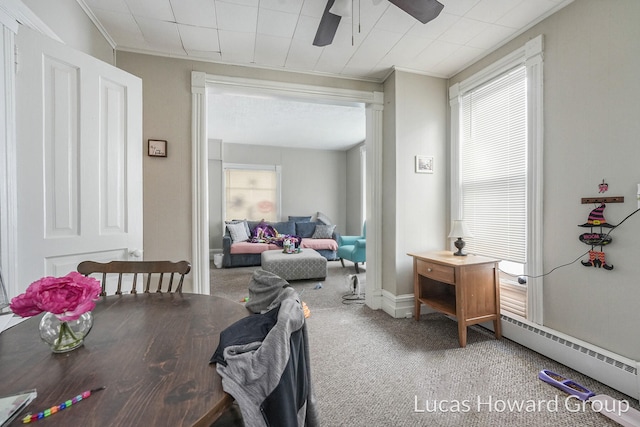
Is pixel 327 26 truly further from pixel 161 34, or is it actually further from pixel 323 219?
pixel 323 219

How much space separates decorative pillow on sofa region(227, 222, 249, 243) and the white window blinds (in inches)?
161

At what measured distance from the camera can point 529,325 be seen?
210 centimetres

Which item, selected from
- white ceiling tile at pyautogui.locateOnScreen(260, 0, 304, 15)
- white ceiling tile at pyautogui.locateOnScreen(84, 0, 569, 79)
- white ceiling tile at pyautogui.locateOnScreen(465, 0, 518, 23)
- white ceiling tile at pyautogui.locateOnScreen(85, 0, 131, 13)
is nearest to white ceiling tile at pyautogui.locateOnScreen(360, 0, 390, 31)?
white ceiling tile at pyautogui.locateOnScreen(84, 0, 569, 79)

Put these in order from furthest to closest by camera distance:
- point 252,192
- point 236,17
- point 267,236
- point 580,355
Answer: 1. point 252,192
2. point 267,236
3. point 236,17
4. point 580,355

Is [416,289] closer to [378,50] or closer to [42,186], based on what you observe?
[378,50]

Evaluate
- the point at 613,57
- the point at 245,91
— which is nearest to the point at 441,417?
the point at 613,57

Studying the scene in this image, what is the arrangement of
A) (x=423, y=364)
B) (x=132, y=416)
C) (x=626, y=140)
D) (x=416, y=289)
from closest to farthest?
(x=132, y=416), (x=626, y=140), (x=423, y=364), (x=416, y=289)

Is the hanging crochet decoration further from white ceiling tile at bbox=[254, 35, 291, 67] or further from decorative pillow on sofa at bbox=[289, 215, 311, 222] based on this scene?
decorative pillow on sofa at bbox=[289, 215, 311, 222]

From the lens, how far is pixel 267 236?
5629mm

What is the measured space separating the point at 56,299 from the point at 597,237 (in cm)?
264

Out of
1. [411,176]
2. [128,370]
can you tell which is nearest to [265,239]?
[411,176]

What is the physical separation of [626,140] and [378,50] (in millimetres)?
1821

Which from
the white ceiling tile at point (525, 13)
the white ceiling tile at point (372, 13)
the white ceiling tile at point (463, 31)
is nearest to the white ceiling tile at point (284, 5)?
the white ceiling tile at point (372, 13)

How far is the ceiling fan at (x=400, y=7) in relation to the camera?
1367mm
